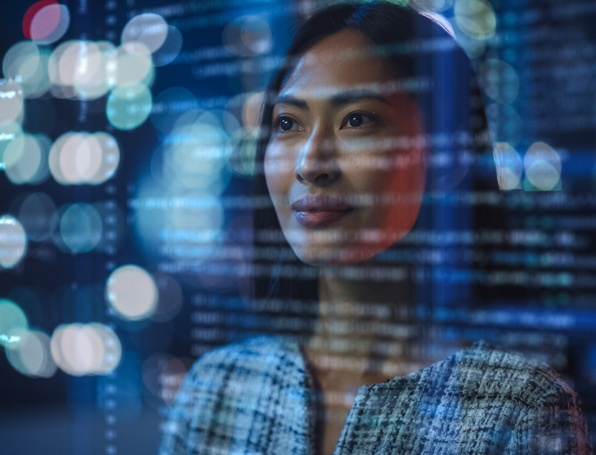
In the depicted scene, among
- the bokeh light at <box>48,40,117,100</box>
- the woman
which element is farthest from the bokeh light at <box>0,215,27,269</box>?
the woman

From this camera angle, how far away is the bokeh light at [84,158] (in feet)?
1.80

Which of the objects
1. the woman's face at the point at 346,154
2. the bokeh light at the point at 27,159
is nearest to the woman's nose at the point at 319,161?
the woman's face at the point at 346,154

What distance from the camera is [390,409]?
0.44 m

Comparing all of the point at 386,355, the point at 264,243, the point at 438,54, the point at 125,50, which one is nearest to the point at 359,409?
the point at 386,355

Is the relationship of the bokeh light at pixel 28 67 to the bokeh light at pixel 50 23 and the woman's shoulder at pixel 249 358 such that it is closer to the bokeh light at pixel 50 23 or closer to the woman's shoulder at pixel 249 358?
the bokeh light at pixel 50 23

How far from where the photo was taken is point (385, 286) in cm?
44

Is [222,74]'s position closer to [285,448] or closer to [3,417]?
[285,448]

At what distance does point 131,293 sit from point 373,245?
0.27 meters

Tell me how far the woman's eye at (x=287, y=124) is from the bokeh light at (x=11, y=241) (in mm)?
321

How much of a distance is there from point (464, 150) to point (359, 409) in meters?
0.24

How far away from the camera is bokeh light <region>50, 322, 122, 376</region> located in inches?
21.5

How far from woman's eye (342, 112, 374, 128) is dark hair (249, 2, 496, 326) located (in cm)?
4

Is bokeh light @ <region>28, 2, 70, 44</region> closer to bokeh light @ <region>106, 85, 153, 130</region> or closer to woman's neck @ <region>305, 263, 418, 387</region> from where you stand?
bokeh light @ <region>106, 85, 153, 130</region>

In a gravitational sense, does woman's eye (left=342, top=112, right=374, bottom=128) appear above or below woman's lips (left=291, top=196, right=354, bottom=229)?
above
